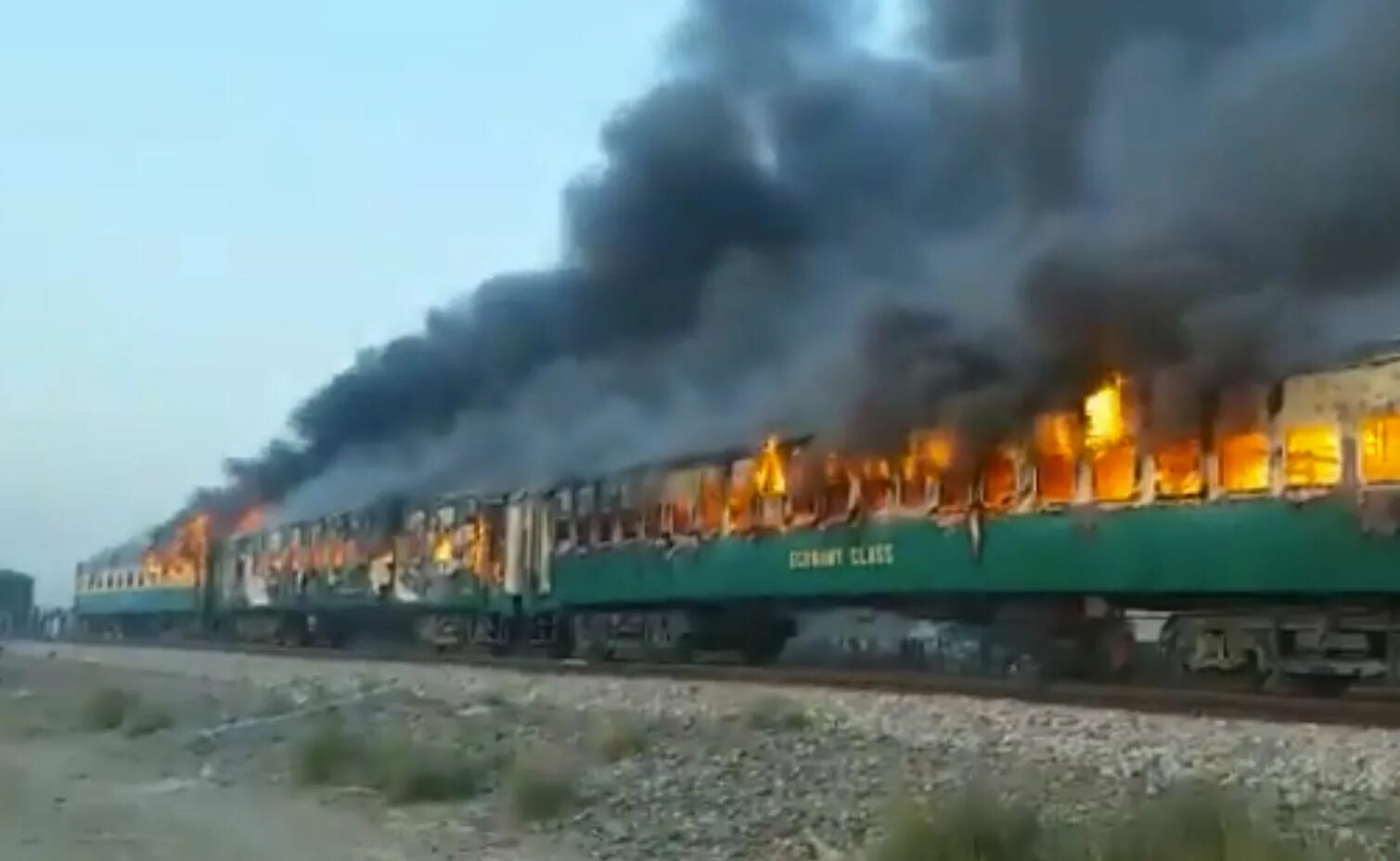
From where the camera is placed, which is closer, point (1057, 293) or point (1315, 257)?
point (1315, 257)

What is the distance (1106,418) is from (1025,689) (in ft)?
8.15

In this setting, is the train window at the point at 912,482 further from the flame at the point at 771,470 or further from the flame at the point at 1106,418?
the flame at the point at 1106,418

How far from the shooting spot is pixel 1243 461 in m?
16.1

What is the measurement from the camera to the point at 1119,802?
1007 cm

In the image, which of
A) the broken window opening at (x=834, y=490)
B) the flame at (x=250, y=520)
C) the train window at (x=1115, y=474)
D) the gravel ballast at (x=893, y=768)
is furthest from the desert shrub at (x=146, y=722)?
the flame at (x=250, y=520)

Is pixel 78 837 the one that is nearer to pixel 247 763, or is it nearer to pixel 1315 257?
pixel 247 763

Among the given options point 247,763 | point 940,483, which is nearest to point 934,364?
point 940,483

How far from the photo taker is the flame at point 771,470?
22.5 meters

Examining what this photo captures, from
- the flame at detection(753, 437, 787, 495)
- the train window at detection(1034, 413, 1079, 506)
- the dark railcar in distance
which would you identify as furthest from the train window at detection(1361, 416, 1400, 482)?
the dark railcar in distance

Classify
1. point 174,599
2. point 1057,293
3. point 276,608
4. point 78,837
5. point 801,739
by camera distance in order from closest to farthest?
1. point 78,837
2. point 801,739
3. point 1057,293
4. point 276,608
5. point 174,599

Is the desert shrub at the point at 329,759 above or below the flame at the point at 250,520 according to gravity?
below

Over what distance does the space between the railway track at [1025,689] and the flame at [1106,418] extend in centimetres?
214

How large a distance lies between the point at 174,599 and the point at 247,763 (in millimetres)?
33095

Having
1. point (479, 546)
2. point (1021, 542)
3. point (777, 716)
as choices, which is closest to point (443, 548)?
point (479, 546)
